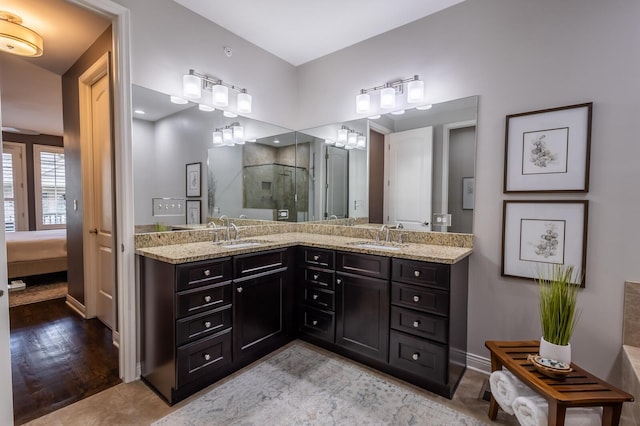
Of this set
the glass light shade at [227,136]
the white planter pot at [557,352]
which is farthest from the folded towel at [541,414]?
the glass light shade at [227,136]

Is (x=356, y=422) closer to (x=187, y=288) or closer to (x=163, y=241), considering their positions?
(x=187, y=288)

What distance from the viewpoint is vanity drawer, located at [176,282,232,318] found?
6.02 ft

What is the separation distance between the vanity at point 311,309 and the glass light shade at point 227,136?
961 mm

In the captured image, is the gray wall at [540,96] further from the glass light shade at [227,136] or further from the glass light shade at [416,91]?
the glass light shade at [227,136]

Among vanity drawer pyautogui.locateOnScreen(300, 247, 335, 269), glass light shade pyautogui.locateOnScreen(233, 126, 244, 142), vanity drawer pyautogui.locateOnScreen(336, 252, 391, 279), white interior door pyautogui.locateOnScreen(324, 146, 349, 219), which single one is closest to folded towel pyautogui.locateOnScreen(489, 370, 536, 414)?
vanity drawer pyautogui.locateOnScreen(336, 252, 391, 279)

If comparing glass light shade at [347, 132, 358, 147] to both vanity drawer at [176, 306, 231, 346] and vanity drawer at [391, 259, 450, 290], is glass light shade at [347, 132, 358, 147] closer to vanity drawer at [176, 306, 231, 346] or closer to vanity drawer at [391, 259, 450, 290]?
vanity drawer at [391, 259, 450, 290]

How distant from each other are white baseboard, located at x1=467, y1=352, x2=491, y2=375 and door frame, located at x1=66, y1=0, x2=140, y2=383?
2453mm

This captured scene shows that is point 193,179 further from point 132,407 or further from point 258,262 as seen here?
point 132,407

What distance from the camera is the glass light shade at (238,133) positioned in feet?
9.36

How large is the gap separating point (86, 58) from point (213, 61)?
1.27m

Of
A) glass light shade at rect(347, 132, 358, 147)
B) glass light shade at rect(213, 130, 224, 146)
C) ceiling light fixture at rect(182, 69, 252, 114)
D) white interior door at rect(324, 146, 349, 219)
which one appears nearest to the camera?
ceiling light fixture at rect(182, 69, 252, 114)

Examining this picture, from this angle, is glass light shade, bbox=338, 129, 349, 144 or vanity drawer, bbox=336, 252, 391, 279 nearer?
vanity drawer, bbox=336, 252, 391, 279

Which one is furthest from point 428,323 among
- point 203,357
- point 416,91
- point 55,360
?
point 55,360

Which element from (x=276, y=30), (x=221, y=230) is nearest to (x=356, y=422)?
(x=221, y=230)
